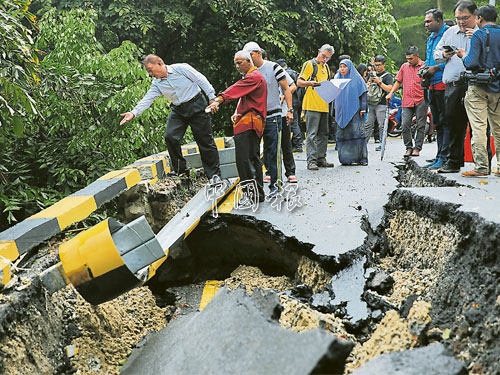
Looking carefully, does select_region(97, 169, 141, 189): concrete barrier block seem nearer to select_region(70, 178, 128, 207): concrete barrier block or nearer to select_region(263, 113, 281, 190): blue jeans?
select_region(70, 178, 128, 207): concrete barrier block

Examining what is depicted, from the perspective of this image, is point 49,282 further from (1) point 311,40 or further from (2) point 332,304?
(1) point 311,40

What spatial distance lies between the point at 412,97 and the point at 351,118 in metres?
1.02

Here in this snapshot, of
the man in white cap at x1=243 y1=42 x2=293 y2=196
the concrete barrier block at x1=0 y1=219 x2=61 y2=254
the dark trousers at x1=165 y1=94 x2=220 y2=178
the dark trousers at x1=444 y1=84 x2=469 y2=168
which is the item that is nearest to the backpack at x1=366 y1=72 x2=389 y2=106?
the dark trousers at x1=444 y1=84 x2=469 y2=168

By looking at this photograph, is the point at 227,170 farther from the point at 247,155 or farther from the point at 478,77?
the point at 478,77

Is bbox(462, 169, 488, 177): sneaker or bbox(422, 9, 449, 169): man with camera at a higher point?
bbox(422, 9, 449, 169): man with camera

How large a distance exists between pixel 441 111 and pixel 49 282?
4.94 meters

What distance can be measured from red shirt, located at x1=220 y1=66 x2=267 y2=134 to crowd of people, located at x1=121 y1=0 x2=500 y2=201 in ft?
0.03

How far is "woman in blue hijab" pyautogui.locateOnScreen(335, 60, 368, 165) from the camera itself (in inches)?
297

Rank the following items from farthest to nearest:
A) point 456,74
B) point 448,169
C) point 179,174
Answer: point 179,174 < point 448,169 < point 456,74

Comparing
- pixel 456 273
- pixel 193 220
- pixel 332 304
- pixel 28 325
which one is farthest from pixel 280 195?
pixel 28 325

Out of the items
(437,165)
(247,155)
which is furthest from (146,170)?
(437,165)

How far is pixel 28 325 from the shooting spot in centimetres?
286

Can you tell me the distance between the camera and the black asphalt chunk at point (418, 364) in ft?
6.29

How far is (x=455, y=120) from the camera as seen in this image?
520cm
